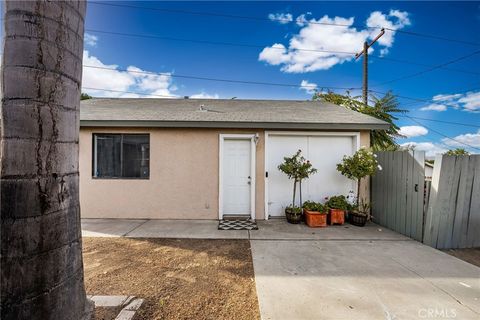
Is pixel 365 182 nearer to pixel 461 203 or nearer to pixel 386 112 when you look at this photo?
pixel 461 203

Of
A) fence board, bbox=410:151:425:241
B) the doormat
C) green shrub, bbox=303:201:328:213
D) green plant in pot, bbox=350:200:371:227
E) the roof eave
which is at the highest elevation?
the roof eave

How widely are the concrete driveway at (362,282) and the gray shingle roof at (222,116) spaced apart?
297 cm

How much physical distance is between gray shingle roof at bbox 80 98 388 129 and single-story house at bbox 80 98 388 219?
0.17 ft

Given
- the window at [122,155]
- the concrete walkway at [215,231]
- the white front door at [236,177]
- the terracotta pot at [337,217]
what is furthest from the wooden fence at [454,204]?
the window at [122,155]

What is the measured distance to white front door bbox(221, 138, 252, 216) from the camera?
18.6 ft

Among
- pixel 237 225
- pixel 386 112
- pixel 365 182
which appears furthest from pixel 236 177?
pixel 386 112

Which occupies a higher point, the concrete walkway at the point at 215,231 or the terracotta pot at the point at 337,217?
the terracotta pot at the point at 337,217

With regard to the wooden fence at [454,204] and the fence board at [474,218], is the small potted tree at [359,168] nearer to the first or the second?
the wooden fence at [454,204]

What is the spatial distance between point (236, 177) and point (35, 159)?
4.67 meters

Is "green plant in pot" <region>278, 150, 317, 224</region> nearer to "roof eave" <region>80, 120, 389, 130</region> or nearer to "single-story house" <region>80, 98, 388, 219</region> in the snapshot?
"single-story house" <region>80, 98, 388, 219</region>

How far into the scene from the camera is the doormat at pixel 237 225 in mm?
4805

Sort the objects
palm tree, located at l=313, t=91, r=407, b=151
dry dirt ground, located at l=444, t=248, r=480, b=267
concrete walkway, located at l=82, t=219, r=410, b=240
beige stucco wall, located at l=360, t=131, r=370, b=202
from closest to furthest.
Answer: dry dirt ground, located at l=444, t=248, r=480, b=267
concrete walkway, located at l=82, t=219, r=410, b=240
beige stucco wall, located at l=360, t=131, r=370, b=202
palm tree, located at l=313, t=91, r=407, b=151

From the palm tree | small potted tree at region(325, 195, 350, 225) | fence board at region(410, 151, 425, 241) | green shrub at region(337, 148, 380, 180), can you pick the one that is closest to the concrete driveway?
fence board at region(410, 151, 425, 241)

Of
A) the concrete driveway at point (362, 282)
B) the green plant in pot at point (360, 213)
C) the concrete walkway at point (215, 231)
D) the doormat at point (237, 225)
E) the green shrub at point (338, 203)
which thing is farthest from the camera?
the green shrub at point (338, 203)
